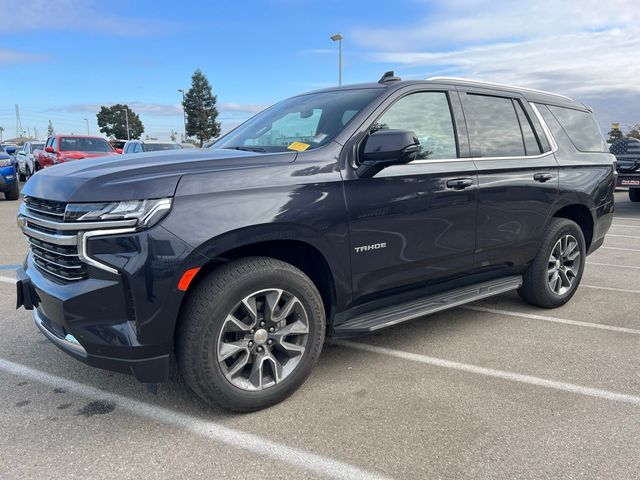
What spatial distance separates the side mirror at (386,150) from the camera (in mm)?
2992

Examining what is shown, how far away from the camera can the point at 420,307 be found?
3.57 m

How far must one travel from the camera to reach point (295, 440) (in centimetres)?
266

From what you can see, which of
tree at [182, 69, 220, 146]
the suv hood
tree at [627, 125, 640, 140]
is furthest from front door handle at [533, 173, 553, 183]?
tree at [182, 69, 220, 146]

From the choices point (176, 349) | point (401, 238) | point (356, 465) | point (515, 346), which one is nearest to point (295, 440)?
point (356, 465)

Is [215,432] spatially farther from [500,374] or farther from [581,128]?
[581,128]

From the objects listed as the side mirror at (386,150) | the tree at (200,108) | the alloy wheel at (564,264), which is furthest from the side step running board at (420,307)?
the tree at (200,108)

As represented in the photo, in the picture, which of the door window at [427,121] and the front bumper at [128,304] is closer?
the front bumper at [128,304]

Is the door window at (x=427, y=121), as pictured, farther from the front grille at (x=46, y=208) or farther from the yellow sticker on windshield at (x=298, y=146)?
the front grille at (x=46, y=208)

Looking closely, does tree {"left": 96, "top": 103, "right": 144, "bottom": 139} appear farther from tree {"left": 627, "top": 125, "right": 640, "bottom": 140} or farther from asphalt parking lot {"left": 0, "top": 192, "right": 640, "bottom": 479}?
asphalt parking lot {"left": 0, "top": 192, "right": 640, "bottom": 479}

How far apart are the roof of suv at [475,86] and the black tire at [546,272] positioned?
1.13 m

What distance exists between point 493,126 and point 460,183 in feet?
2.50

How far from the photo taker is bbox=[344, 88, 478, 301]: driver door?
10.5 ft

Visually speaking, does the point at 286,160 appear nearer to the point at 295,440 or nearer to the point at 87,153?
the point at 295,440

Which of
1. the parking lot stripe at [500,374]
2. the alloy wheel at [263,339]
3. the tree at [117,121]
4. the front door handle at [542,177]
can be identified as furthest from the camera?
the tree at [117,121]
